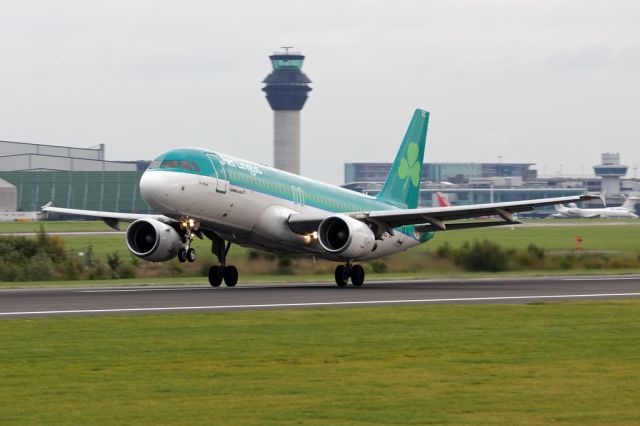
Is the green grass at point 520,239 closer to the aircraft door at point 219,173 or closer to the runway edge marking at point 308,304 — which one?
the aircraft door at point 219,173

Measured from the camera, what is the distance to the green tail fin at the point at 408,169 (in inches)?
1783

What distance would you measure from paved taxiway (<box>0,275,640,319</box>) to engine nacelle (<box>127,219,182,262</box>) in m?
1.13

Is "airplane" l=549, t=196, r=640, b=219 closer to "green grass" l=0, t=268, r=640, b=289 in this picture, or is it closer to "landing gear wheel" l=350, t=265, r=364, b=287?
"green grass" l=0, t=268, r=640, b=289

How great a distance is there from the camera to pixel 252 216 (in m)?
37.1

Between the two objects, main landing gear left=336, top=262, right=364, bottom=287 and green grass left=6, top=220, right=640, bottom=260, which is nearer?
main landing gear left=336, top=262, right=364, bottom=287

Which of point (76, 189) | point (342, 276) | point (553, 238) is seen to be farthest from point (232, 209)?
point (76, 189)

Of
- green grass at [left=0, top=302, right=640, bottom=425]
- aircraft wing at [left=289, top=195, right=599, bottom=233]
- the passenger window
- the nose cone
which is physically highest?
the passenger window

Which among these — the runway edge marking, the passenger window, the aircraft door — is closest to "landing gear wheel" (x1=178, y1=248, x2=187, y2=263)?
the aircraft door

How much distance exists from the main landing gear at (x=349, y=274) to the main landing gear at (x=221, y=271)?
344 cm

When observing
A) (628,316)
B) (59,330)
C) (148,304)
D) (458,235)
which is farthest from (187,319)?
(458,235)

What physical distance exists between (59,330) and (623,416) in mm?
11916

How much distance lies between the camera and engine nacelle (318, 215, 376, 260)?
36.6 metres

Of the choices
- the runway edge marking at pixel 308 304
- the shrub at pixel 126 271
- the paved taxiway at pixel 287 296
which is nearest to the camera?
the runway edge marking at pixel 308 304

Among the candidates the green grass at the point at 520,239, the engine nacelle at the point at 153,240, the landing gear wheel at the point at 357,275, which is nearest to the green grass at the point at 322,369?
the engine nacelle at the point at 153,240
